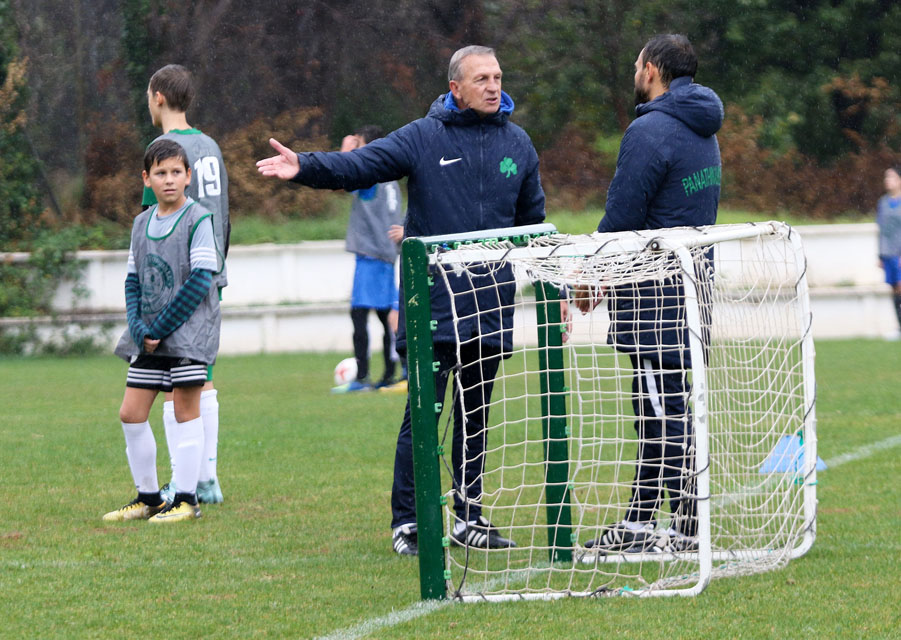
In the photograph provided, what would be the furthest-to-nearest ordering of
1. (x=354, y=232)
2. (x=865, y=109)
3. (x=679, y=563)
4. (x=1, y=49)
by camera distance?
(x=865, y=109), (x=1, y=49), (x=354, y=232), (x=679, y=563)

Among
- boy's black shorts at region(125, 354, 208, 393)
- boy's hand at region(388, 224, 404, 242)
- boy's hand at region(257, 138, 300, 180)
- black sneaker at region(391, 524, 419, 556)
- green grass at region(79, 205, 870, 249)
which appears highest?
green grass at region(79, 205, 870, 249)

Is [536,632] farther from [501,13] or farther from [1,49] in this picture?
[501,13]

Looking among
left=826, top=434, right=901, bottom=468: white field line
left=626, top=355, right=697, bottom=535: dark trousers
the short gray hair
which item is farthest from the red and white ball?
the short gray hair

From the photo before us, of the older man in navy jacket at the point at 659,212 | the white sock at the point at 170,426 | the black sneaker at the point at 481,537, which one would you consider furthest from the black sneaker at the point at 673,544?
the white sock at the point at 170,426

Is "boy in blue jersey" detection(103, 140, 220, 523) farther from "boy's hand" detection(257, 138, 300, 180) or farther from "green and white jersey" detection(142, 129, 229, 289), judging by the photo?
"boy's hand" detection(257, 138, 300, 180)

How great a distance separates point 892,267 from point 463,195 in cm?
1020

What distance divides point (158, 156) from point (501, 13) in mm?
20220

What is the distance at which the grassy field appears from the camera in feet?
12.6

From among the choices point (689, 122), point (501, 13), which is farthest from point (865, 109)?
point (689, 122)

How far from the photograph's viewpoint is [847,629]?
376 cm

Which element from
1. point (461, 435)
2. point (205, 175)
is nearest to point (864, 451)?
point (461, 435)

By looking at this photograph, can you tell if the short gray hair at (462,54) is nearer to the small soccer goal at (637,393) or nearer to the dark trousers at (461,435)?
the small soccer goal at (637,393)

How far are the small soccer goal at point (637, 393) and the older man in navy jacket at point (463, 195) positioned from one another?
52 mm

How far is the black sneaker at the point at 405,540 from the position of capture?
16.1 ft
